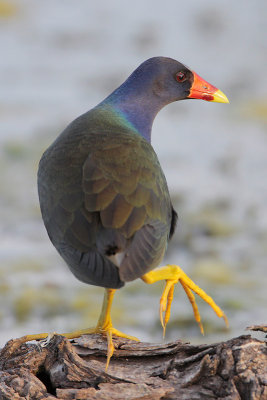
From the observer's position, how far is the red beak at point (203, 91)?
3928 millimetres

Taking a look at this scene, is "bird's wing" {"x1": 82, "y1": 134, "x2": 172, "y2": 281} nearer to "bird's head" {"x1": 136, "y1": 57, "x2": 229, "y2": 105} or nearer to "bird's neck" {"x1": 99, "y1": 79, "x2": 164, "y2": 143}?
"bird's neck" {"x1": 99, "y1": 79, "x2": 164, "y2": 143}

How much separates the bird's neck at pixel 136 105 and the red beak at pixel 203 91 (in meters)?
0.21

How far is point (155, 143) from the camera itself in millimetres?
7215

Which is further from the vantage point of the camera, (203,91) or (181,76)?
(203,91)

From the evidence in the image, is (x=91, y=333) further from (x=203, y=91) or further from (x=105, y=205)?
(x=203, y=91)

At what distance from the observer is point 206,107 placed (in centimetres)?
848

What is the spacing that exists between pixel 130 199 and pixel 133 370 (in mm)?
611

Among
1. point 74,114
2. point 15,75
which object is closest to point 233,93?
point 74,114

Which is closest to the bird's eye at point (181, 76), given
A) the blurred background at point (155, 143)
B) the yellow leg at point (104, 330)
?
the yellow leg at point (104, 330)

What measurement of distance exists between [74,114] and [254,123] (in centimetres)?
178

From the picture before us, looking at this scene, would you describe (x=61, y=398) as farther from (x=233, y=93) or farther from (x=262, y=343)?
(x=233, y=93)

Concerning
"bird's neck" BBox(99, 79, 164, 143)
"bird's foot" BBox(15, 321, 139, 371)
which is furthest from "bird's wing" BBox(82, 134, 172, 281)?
"bird's neck" BBox(99, 79, 164, 143)

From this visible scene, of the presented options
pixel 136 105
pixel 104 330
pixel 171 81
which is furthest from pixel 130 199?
pixel 171 81

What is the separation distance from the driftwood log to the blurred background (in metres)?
1.95
